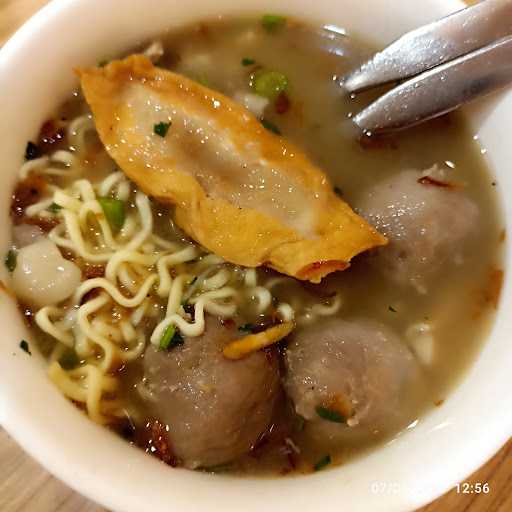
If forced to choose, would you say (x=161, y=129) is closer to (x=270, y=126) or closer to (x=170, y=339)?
(x=270, y=126)

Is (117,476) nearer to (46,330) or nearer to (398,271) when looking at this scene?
(46,330)

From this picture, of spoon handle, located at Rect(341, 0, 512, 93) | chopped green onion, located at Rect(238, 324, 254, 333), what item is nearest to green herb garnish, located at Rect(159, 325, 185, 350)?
chopped green onion, located at Rect(238, 324, 254, 333)

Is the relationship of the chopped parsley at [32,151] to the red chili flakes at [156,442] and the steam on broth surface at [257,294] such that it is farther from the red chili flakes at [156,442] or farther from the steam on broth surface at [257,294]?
the red chili flakes at [156,442]

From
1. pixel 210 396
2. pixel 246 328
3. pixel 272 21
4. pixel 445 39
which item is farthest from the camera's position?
pixel 272 21

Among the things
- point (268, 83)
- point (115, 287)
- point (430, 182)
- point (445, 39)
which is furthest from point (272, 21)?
point (115, 287)

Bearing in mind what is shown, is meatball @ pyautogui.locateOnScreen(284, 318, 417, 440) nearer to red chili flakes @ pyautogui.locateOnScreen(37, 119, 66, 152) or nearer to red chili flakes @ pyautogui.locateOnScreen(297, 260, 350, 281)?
red chili flakes @ pyautogui.locateOnScreen(297, 260, 350, 281)

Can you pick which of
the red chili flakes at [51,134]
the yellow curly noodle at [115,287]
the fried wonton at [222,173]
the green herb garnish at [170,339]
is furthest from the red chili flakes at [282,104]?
the green herb garnish at [170,339]

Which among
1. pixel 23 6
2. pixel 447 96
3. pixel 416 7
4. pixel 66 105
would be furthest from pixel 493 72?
pixel 23 6
